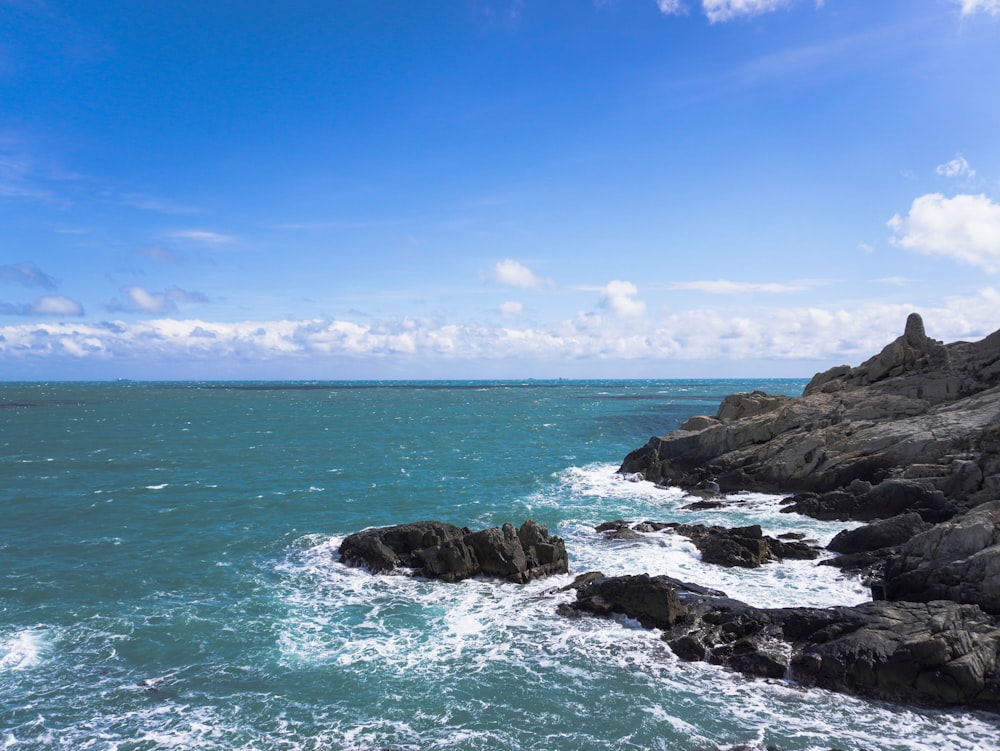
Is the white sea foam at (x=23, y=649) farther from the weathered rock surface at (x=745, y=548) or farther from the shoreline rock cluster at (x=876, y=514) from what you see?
the weathered rock surface at (x=745, y=548)

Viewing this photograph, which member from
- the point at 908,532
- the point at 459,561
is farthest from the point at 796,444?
the point at 459,561

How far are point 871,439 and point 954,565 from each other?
20682 mm

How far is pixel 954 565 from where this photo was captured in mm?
22172

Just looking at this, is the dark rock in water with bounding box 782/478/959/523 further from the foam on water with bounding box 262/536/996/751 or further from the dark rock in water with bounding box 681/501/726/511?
the foam on water with bounding box 262/536/996/751

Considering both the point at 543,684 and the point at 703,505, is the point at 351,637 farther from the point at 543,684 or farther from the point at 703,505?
the point at 703,505

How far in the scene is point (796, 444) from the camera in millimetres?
45094

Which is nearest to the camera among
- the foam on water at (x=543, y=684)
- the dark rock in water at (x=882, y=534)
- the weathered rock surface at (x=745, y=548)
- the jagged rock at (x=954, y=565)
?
the foam on water at (x=543, y=684)

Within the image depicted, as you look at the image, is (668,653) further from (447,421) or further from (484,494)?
(447,421)

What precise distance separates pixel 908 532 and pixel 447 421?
293 feet

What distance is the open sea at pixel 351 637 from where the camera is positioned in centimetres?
1702

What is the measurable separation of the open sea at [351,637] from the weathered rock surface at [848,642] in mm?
635

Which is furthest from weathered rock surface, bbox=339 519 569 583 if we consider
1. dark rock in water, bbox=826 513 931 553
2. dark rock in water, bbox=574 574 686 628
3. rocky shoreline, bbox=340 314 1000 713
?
dark rock in water, bbox=826 513 931 553

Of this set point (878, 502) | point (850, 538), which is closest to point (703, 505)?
point (878, 502)

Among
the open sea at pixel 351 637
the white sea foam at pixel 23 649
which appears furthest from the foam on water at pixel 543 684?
the white sea foam at pixel 23 649
